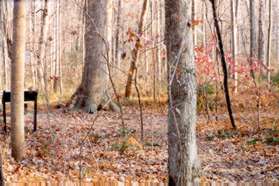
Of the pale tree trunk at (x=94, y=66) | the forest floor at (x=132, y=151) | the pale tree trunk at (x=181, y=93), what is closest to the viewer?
the pale tree trunk at (x=181, y=93)

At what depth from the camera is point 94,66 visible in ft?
53.3

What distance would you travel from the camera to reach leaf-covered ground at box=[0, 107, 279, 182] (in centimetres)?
854

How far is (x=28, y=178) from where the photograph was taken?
805 centimetres

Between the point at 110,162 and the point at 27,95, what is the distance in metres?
3.31

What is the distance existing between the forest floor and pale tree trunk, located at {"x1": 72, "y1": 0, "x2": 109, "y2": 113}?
2.10 metres

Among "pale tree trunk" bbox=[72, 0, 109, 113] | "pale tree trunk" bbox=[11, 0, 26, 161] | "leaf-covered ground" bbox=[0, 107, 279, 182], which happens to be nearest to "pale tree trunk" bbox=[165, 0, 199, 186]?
"leaf-covered ground" bbox=[0, 107, 279, 182]

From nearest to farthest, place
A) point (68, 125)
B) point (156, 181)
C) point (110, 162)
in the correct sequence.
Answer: point (156, 181) → point (110, 162) → point (68, 125)

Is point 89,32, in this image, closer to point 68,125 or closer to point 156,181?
point 68,125

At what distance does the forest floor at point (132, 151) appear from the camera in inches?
336

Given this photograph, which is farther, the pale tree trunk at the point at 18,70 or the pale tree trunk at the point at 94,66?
the pale tree trunk at the point at 94,66

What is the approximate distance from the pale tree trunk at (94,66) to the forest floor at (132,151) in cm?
210

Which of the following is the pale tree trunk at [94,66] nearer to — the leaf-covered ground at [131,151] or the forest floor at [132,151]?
the forest floor at [132,151]

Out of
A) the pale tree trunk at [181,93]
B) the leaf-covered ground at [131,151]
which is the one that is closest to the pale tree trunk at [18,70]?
the leaf-covered ground at [131,151]

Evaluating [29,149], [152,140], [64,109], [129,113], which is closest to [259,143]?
[152,140]
